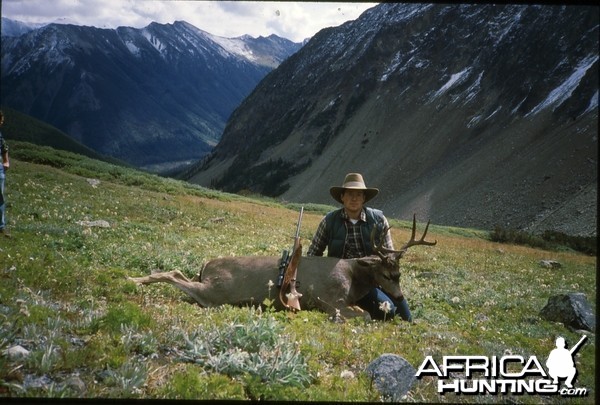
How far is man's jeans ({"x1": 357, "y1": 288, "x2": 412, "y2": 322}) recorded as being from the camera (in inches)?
363

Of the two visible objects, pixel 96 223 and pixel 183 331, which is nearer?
pixel 183 331

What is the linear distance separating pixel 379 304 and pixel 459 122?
4111 inches

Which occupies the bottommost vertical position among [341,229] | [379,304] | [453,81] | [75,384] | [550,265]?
[75,384]

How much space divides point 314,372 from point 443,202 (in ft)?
267

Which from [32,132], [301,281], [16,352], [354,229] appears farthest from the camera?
[32,132]

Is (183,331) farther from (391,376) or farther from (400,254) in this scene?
(400,254)

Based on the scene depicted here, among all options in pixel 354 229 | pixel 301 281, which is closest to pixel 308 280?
pixel 301 281

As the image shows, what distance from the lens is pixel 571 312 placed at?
429 inches

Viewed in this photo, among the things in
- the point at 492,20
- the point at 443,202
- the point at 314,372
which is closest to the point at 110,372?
the point at 314,372

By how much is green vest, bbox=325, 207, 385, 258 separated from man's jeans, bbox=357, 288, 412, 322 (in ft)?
3.62

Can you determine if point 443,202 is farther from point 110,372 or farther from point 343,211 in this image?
point 110,372

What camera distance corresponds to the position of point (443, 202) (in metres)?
81.9

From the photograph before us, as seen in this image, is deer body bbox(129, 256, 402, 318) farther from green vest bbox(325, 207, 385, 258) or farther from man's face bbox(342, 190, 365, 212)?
man's face bbox(342, 190, 365, 212)

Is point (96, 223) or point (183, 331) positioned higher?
point (96, 223)
